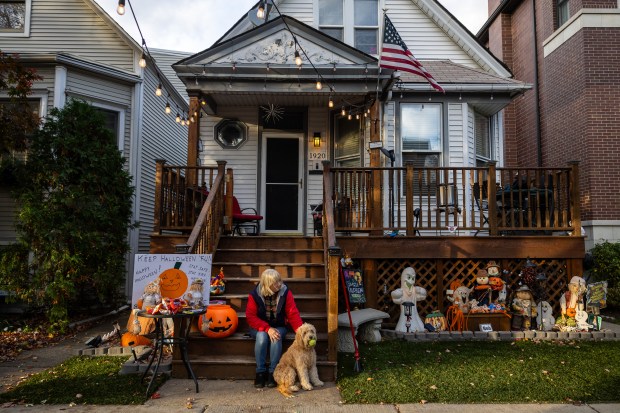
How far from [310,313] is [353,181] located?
2.43m

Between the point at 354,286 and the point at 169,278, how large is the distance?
8.95 ft

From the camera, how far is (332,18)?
35.3ft

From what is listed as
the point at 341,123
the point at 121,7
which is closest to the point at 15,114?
the point at 121,7

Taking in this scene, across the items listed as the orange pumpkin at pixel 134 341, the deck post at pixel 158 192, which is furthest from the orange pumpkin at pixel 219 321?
the deck post at pixel 158 192

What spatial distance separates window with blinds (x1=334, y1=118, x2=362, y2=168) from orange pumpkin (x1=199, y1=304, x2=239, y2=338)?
511 centimetres

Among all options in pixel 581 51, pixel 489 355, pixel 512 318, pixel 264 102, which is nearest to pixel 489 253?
pixel 512 318

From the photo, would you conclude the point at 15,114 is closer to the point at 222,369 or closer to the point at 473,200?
the point at 222,369

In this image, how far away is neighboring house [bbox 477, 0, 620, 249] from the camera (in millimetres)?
10375

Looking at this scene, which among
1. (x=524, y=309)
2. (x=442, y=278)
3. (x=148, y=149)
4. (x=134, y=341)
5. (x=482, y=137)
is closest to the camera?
(x=134, y=341)

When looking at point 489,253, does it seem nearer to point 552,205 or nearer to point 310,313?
point 552,205

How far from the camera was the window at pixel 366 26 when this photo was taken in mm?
10664

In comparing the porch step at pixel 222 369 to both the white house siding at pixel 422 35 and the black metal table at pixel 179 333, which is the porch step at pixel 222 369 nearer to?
the black metal table at pixel 179 333

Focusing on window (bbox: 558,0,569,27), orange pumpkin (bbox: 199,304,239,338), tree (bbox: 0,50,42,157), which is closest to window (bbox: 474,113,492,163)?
window (bbox: 558,0,569,27)

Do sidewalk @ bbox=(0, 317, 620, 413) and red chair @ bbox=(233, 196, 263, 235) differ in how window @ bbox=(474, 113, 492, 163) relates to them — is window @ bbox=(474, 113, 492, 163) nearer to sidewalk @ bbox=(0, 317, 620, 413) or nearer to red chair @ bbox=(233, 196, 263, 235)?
red chair @ bbox=(233, 196, 263, 235)
